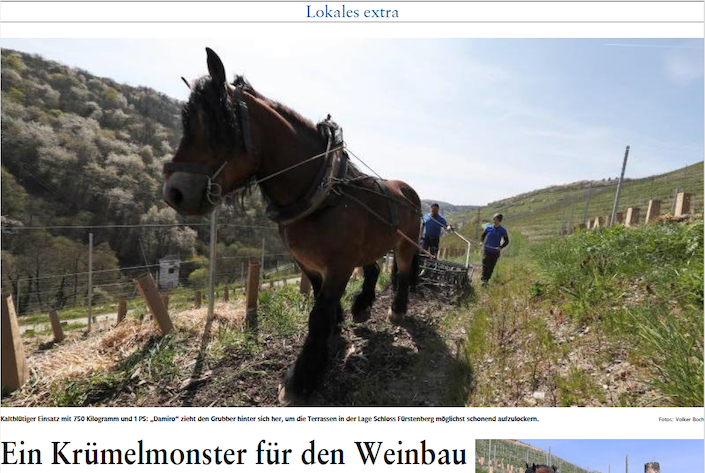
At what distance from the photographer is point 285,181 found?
7.37 ft

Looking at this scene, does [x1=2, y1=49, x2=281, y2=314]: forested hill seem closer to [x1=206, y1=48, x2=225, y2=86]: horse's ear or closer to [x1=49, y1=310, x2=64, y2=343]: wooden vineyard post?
[x1=49, y1=310, x2=64, y2=343]: wooden vineyard post

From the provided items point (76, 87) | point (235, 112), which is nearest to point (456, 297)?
point (235, 112)

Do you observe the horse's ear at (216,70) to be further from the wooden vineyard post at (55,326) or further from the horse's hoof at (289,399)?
the wooden vineyard post at (55,326)

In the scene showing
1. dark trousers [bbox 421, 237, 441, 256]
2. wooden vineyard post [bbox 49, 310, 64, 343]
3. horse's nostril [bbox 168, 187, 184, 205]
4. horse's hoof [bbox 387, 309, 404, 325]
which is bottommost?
wooden vineyard post [bbox 49, 310, 64, 343]

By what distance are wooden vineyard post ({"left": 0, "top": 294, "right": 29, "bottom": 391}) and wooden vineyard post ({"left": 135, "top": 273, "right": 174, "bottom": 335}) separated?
0.81 metres

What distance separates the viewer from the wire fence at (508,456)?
6.94ft

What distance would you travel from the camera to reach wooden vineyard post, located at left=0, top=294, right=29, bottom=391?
89.6 inches

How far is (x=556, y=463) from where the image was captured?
6.88ft

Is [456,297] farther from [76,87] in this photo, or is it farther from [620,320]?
[76,87]

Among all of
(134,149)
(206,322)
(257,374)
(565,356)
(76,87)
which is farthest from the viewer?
(76,87)

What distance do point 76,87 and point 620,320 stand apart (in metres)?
73.2

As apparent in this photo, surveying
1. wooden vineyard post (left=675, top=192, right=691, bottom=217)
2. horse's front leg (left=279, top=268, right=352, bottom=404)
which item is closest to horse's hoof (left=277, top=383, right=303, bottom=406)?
horse's front leg (left=279, top=268, right=352, bottom=404)

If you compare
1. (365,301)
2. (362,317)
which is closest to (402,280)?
(365,301)

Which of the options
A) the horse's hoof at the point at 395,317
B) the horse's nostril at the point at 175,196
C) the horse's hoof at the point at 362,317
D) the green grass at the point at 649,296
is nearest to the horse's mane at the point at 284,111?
the horse's nostril at the point at 175,196
